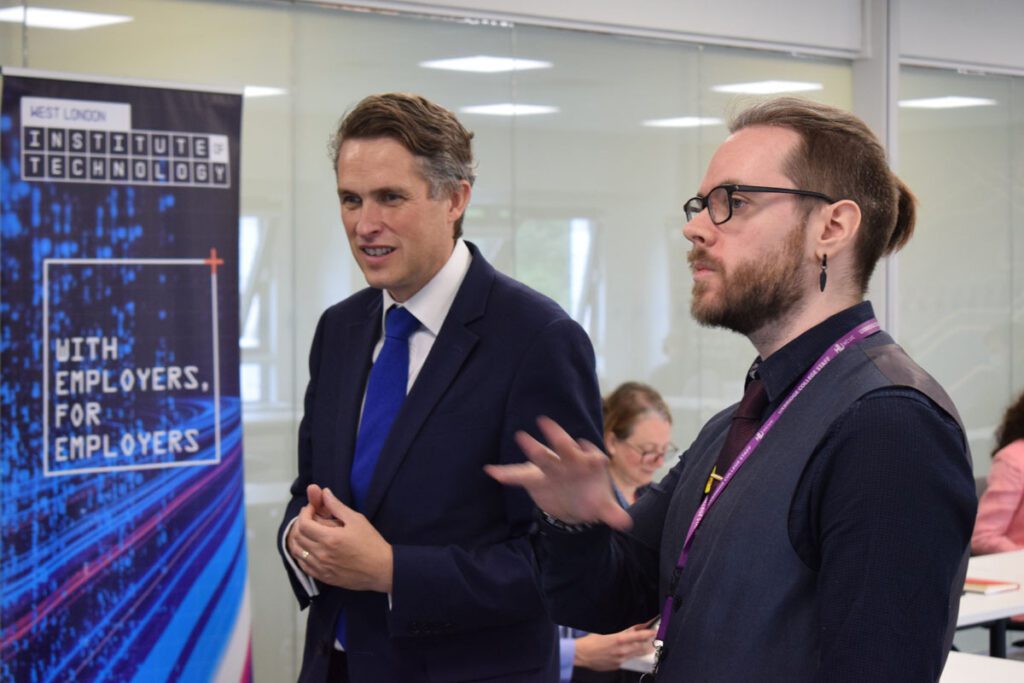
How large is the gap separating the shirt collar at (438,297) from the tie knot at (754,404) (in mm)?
849

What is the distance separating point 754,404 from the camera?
161 centimetres

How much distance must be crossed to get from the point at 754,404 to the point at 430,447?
775mm

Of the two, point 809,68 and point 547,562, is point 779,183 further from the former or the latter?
point 809,68

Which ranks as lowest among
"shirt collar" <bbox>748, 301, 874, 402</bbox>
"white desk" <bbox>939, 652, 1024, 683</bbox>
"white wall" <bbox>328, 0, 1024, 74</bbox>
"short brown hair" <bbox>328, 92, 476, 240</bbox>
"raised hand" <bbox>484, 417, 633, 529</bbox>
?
"white desk" <bbox>939, 652, 1024, 683</bbox>

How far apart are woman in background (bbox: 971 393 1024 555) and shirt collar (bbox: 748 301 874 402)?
4104 millimetres

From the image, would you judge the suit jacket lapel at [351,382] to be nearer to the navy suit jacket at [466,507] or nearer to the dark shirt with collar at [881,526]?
the navy suit jacket at [466,507]

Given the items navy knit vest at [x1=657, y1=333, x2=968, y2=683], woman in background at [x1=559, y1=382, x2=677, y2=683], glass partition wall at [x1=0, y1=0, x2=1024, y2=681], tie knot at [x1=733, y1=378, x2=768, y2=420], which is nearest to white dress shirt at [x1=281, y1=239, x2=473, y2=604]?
tie knot at [x1=733, y1=378, x2=768, y2=420]

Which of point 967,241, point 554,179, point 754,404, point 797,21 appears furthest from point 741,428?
point 967,241

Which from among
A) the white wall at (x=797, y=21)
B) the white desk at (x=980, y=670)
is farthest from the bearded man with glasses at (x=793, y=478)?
the white wall at (x=797, y=21)

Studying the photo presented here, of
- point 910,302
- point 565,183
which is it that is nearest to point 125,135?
point 565,183

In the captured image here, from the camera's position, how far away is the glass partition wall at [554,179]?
15.8 feet

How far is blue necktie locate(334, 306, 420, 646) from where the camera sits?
2316mm

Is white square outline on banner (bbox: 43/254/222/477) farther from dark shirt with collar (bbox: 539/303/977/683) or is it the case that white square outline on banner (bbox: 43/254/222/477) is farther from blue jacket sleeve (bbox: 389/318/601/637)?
dark shirt with collar (bbox: 539/303/977/683)

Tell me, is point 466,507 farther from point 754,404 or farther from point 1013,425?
point 1013,425
